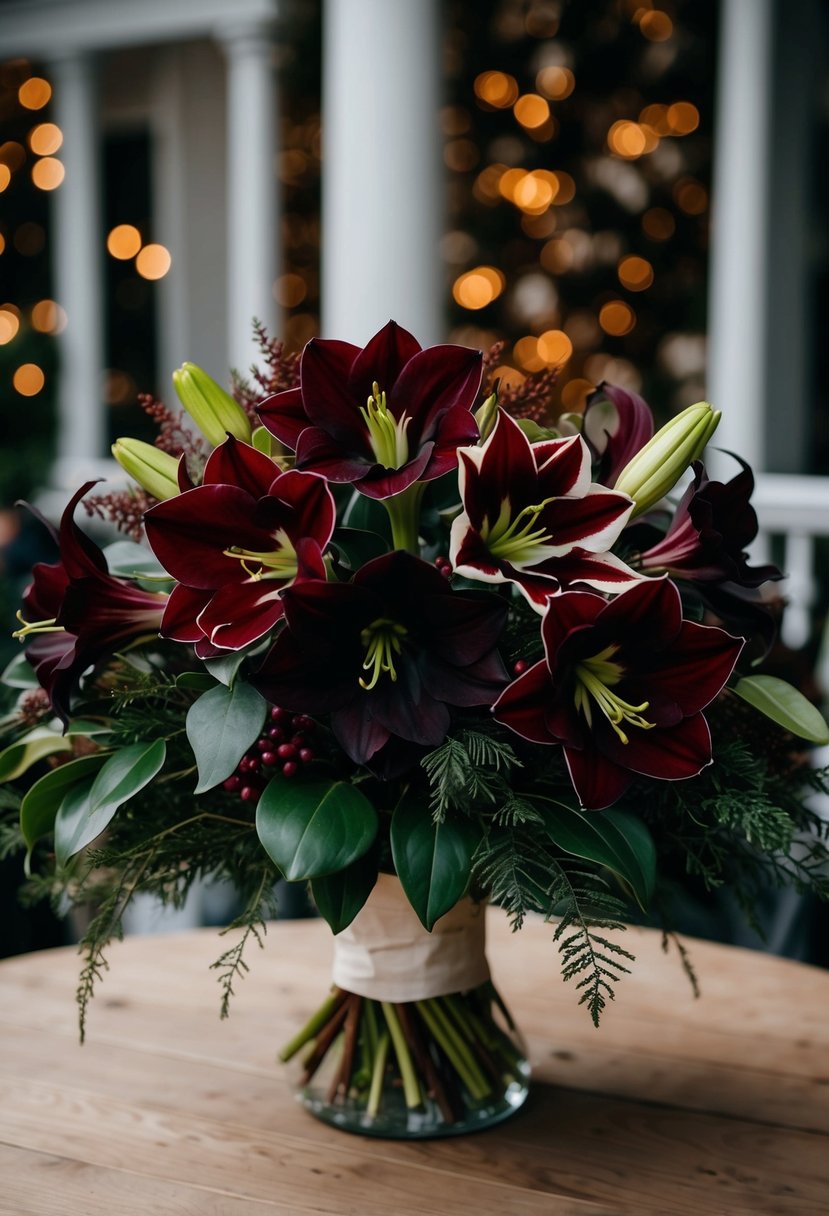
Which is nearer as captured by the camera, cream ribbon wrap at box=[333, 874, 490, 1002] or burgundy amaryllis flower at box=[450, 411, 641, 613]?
burgundy amaryllis flower at box=[450, 411, 641, 613]

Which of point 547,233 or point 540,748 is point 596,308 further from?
point 540,748

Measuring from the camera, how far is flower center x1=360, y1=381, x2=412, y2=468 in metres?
0.85

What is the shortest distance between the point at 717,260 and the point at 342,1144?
9.40 ft

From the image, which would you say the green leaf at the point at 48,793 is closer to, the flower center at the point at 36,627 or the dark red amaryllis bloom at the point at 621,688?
the flower center at the point at 36,627

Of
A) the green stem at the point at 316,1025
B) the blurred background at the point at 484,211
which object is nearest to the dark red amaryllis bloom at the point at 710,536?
the green stem at the point at 316,1025

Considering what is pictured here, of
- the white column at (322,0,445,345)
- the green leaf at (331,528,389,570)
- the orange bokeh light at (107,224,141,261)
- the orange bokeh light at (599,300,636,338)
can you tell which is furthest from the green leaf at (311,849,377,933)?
the orange bokeh light at (107,224,141,261)

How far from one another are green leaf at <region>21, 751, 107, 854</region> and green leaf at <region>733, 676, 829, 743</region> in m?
0.48

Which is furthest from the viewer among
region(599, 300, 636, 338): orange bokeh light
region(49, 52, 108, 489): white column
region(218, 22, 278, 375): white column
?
region(599, 300, 636, 338): orange bokeh light

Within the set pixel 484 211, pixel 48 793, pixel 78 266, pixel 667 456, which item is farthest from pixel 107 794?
pixel 484 211

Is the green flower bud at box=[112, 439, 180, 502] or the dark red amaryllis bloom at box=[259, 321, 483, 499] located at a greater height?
the dark red amaryllis bloom at box=[259, 321, 483, 499]

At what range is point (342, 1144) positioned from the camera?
1007mm

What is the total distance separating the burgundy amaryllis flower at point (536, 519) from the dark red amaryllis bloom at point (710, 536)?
7cm

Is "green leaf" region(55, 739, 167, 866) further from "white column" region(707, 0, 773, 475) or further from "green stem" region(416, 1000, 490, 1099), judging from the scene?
"white column" region(707, 0, 773, 475)

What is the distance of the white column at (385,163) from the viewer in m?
2.78
